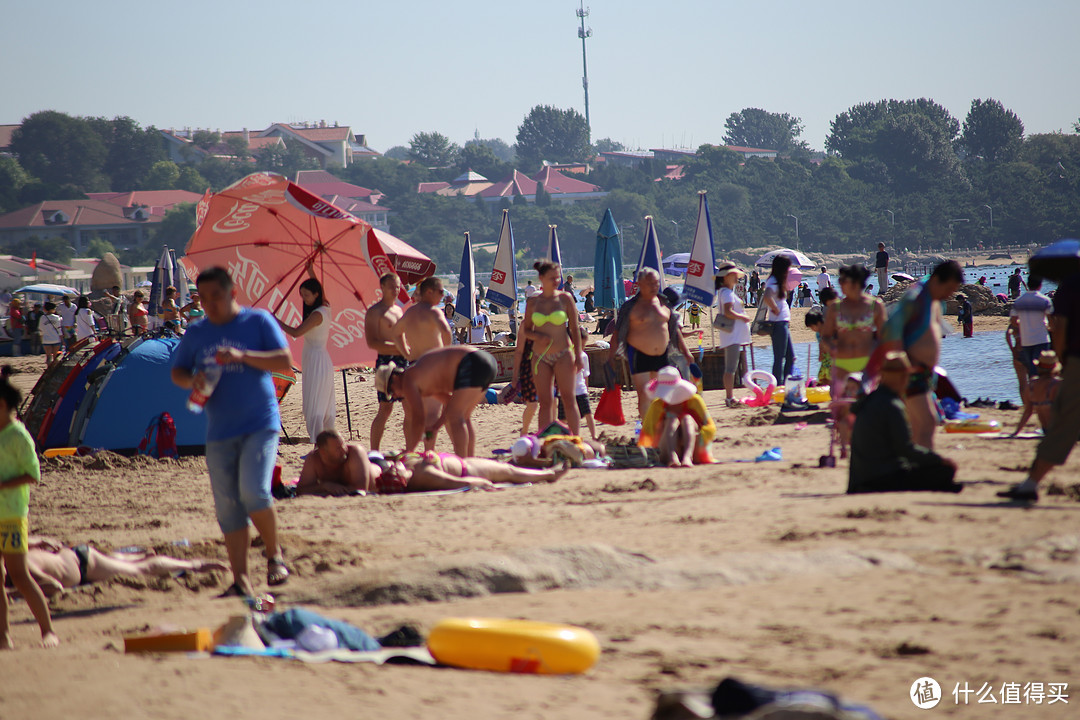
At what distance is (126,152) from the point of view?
358ft

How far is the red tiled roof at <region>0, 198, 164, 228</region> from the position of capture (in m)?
79.4

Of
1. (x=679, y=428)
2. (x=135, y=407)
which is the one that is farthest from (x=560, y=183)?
(x=679, y=428)

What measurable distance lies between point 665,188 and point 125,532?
11052cm

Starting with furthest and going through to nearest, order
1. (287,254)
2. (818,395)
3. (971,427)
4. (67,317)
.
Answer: (67,317) → (818,395) → (287,254) → (971,427)

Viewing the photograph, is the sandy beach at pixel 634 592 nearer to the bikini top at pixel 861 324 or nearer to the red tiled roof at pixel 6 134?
the bikini top at pixel 861 324

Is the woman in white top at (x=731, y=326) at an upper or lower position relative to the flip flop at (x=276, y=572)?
upper

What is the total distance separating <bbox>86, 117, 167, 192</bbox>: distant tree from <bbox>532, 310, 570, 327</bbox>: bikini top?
361 ft

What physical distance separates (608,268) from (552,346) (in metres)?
7.58

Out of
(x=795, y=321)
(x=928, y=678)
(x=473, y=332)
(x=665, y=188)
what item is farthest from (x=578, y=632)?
(x=665, y=188)

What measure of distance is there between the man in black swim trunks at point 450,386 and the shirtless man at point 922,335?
2.71 meters

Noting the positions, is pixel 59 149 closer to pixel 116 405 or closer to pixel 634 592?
pixel 116 405

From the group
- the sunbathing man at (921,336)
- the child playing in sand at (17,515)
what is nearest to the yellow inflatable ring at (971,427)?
the sunbathing man at (921,336)

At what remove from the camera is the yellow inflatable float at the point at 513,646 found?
3264mm

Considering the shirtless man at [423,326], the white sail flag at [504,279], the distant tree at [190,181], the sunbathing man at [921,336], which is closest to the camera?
the sunbathing man at [921,336]
